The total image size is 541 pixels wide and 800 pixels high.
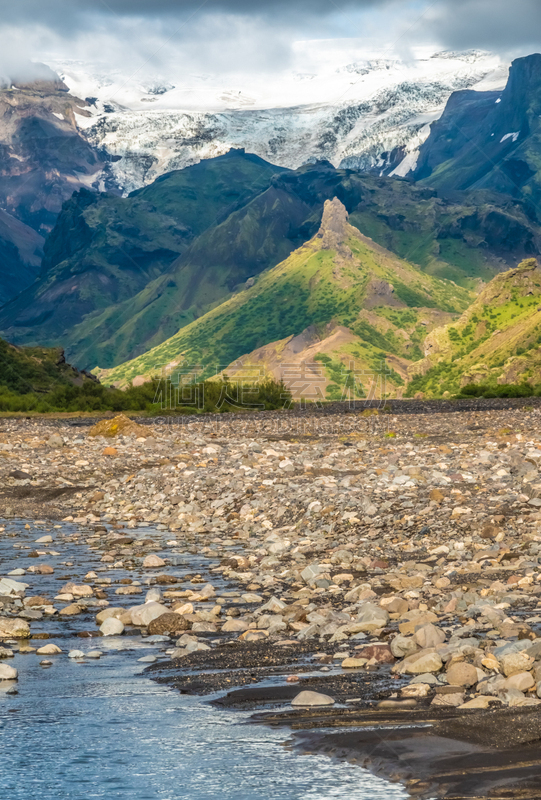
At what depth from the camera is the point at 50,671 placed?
947cm

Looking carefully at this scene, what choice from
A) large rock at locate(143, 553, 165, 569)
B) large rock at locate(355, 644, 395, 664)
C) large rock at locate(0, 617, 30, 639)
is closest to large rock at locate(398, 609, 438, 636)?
large rock at locate(355, 644, 395, 664)

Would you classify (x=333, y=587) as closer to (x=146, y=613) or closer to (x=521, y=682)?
(x=146, y=613)

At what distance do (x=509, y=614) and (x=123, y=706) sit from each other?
4374 mm

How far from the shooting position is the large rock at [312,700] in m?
7.87

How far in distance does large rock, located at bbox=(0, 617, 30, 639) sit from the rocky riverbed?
2cm

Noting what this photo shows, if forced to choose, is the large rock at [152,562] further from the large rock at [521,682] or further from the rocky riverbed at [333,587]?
the large rock at [521,682]

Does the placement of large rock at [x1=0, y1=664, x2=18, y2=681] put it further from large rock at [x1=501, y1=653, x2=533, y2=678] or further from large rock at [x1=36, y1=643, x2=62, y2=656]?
large rock at [x1=501, y1=653, x2=533, y2=678]

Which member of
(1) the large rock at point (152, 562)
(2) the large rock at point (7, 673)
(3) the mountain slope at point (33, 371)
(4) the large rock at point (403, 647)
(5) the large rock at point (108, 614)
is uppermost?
(3) the mountain slope at point (33, 371)

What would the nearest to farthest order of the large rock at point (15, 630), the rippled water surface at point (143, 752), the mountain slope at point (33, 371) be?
the rippled water surface at point (143, 752), the large rock at point (15, 630), the mountain slope at point (33, 371)

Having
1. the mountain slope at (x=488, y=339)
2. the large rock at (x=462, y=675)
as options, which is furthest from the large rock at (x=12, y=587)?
the mountain slope at (x=488, y=339)

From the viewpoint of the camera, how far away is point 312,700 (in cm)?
789

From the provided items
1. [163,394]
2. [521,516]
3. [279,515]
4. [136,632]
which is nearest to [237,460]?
[279,515]

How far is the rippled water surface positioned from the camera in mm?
6215

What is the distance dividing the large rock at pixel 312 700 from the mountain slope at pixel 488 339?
11825cm
